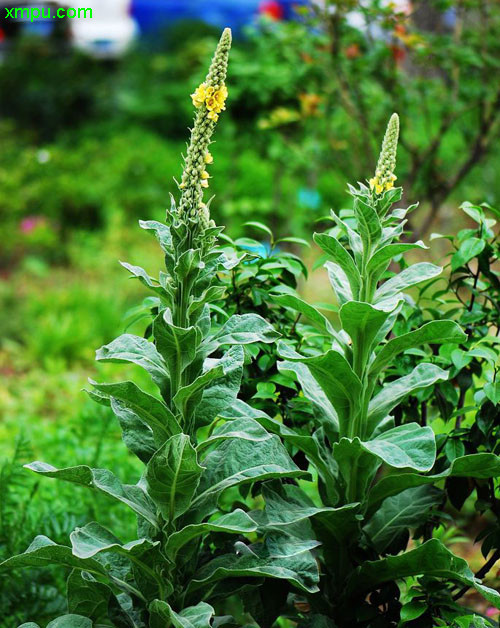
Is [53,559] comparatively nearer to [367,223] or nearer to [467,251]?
[367,223]

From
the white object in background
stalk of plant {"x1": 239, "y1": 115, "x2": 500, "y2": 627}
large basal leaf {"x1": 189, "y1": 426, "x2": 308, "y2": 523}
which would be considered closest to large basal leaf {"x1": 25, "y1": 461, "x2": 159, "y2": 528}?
large basal leaf {"x1": 189, "y1": 426, "x2": 308, "y2": 523}

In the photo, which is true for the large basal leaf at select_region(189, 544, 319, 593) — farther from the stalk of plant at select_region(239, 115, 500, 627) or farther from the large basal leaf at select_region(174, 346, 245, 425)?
the large basal leaf at select_region(174, 346, 245, 425)

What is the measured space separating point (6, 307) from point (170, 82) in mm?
5926

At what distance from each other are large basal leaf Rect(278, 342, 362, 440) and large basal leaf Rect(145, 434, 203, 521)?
330mm

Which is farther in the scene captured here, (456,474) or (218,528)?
(456,474)

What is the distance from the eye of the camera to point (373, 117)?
5.63 meters

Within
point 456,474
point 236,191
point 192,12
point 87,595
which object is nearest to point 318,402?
point 456,474

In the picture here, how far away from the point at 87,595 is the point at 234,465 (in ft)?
1.58

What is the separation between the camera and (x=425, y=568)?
6.61ft

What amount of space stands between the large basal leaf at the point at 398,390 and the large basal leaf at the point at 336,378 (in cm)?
8

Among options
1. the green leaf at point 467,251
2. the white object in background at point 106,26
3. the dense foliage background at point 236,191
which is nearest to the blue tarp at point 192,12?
the white object in background at point 106,26

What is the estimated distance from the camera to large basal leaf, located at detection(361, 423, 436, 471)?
181 cm

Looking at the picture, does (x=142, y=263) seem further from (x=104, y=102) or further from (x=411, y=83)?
(x=104, y=102)

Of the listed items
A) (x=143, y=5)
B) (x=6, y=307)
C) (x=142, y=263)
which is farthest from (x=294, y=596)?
(x=143, y=5)
